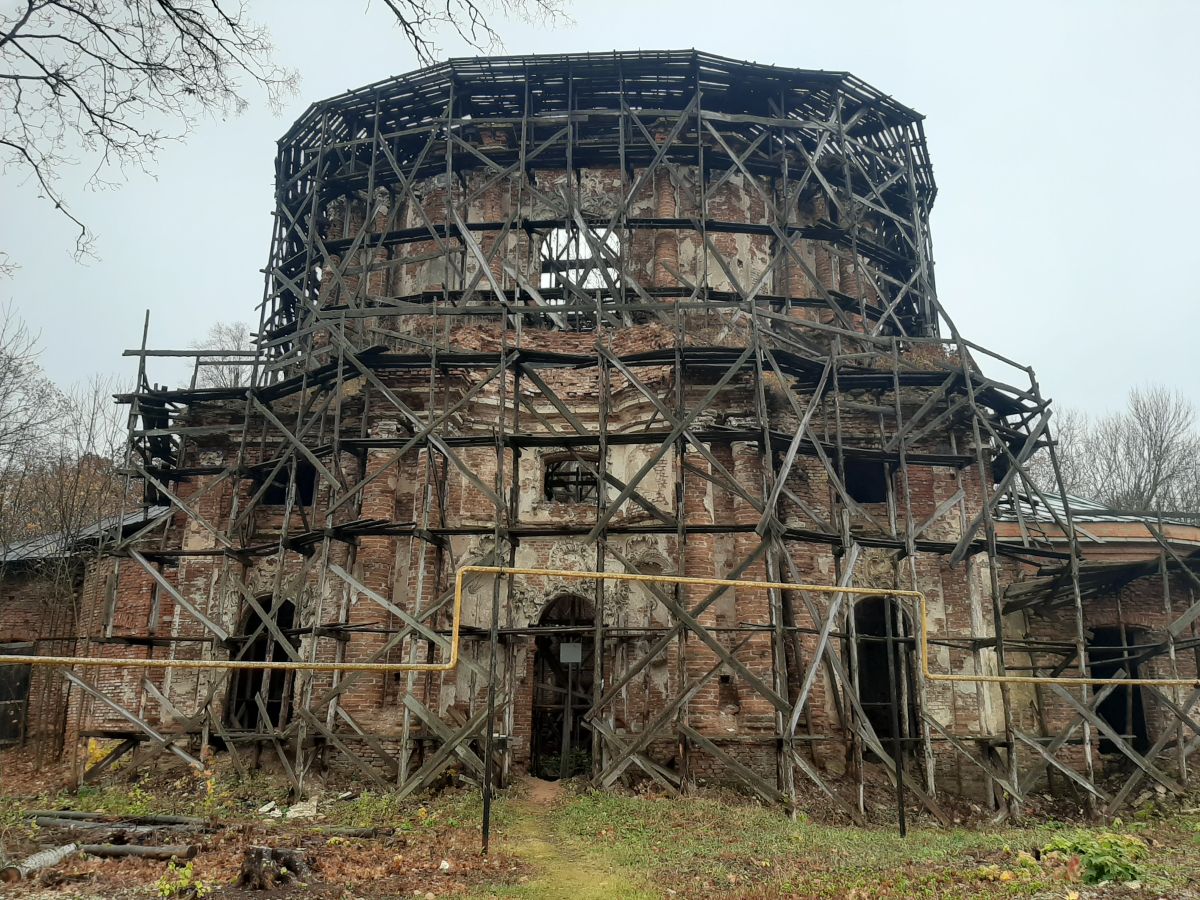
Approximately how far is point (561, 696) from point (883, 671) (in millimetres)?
5138

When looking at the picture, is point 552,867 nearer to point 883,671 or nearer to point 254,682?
point 883,671

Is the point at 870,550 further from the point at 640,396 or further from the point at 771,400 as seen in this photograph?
the point at 640,396

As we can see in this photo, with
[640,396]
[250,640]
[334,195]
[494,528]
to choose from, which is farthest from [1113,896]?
[334,195]

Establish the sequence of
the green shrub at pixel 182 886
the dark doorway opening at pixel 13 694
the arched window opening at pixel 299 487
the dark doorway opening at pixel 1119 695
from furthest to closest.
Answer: the dark doorway opening at pixel 13 694 → the arched window opening at pixel 299 487 → the dark doorway opening at pixel 1119 695 → the green shrub at pixel 182 886

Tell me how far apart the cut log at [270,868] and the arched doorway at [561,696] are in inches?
264

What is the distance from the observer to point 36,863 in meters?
7.39

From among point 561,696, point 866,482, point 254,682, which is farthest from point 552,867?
point 866,482

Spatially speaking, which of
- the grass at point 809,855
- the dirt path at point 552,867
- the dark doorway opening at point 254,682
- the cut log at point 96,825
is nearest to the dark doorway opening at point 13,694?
the dark doorway opening at point 254,682

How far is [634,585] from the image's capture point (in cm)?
1428

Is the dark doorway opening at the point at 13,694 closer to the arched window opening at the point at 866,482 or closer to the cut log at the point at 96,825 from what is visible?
the cut log at the point at 96,825

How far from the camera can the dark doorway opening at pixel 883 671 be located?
13984mm

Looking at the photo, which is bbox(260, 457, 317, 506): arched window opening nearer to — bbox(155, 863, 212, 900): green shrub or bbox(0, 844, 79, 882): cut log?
bbox(0, 844, 79, 882): cut log

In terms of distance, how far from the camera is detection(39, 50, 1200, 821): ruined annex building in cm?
1273

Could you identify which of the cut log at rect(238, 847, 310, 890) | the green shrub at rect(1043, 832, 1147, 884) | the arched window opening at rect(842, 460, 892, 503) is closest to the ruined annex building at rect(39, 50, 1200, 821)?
the arched window opening at rect(842, 460, 892, 503)
